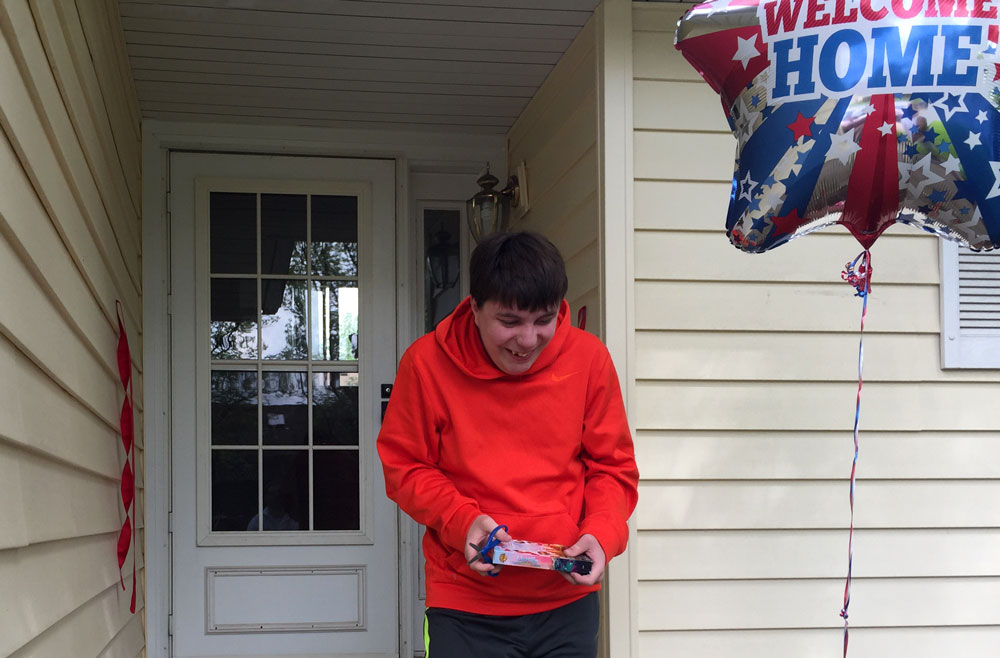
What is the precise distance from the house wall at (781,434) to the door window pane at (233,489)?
1774 mm

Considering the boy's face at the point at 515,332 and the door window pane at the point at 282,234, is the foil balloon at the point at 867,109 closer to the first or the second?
the boy's face at the point at 515,332

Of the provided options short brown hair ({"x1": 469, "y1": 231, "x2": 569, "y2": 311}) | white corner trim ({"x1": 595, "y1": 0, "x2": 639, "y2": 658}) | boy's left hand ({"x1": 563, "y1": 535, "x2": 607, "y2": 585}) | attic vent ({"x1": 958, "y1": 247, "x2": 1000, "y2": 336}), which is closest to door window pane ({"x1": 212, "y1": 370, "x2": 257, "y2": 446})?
white corner trim ({"x1": 595, "y1": 0, "x2": 639, "y2": 658})

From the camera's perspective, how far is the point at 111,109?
281cm

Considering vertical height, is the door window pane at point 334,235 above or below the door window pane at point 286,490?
above

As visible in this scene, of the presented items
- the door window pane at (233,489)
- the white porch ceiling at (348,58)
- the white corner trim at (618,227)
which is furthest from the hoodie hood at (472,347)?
the door window pane at (233,489)

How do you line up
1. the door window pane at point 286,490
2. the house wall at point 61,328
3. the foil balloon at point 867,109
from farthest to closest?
1. the door window pane at point 286,490
2. the foil balloon at point 867,109
3. the house wall at point 61,328

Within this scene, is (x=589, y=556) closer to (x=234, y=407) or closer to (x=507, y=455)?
(x=507, y=455)

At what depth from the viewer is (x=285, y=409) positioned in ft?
13.0

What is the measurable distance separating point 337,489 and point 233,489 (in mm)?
406

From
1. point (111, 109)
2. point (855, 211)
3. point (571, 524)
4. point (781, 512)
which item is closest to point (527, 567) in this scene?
point (571, 524)

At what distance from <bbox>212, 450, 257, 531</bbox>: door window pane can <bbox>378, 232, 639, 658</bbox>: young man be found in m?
2.18

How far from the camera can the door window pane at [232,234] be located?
13.0 ft

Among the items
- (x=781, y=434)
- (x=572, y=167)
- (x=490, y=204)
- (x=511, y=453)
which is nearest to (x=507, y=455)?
(x=511, y=453)

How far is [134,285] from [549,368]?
7.33 ft
